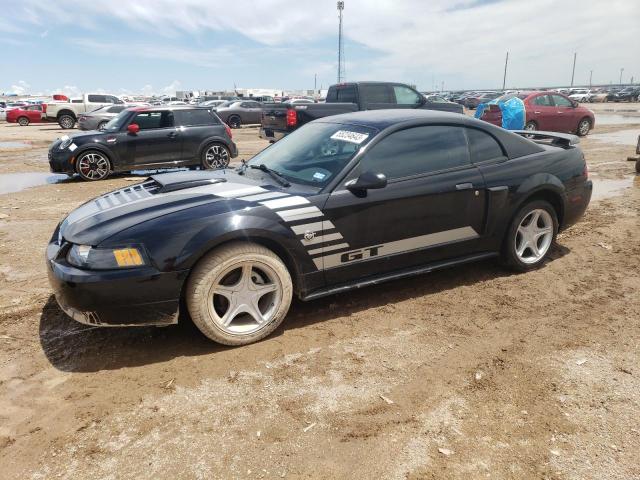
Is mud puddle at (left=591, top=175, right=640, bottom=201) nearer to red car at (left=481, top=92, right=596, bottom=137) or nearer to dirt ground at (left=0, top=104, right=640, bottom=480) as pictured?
dirt ground at (left=0, top=104, right=640, bottom=480)

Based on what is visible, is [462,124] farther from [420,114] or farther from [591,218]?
[591,218]

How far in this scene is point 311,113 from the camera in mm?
11305

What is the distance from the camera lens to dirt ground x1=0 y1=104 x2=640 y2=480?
218 cm

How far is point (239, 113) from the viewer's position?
84.5 feet

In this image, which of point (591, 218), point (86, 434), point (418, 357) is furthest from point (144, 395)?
point (591, 218)

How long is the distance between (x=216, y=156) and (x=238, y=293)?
8.02 metres

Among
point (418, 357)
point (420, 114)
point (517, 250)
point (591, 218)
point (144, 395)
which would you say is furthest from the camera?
point (591, 218)

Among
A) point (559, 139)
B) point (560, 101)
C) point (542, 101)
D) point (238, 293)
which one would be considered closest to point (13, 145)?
point (238, 293)

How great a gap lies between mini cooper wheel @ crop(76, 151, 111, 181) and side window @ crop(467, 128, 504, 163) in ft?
26.9

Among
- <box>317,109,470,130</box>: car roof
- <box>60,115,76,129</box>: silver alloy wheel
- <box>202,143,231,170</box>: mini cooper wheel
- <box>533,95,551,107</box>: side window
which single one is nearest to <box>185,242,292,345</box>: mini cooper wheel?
<box>317,109,470,130</box>: car roof

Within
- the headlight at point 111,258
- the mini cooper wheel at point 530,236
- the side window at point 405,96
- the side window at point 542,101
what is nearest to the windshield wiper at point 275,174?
the headlight at point 111,258

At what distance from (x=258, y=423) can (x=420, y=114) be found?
9.30ft

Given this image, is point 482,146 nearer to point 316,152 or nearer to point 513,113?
point 316,152

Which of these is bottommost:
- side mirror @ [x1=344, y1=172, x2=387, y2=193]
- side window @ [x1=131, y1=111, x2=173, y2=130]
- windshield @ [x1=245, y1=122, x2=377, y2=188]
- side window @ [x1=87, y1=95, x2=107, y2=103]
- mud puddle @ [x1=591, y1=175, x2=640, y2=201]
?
mud puddle @ [x1=591, y1=175, x2=640, y2=201]
